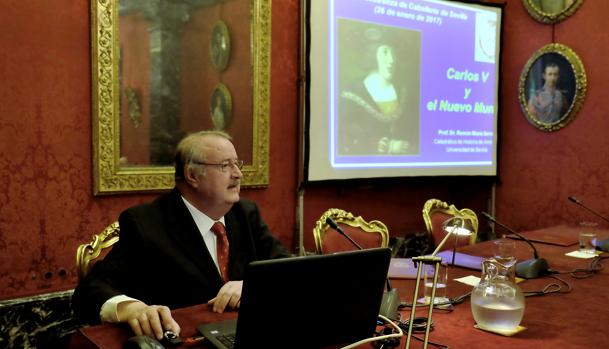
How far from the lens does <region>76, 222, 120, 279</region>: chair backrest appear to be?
1.93 metres

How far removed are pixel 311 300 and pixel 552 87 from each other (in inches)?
154

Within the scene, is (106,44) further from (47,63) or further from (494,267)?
(494,267)

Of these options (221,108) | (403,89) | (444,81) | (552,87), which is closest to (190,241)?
(221,108)

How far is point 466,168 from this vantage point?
15.1 ft

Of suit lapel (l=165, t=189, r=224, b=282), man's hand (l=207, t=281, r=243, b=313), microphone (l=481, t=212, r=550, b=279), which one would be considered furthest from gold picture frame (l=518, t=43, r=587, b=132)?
man's hand (l=207, t=281, r=243, b=313)

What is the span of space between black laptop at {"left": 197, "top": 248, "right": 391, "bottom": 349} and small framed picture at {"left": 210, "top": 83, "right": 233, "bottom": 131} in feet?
7.12

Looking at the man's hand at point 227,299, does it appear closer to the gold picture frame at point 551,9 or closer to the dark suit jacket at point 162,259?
the dark suit jacket at point 162,259

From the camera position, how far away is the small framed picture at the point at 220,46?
3.28m

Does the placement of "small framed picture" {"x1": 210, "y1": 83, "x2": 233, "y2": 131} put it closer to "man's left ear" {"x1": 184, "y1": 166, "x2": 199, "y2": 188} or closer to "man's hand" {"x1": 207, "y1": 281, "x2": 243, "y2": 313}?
"man's left ear" {"x1": 184, "y1": 166, "x2": 199, "y2": 188}

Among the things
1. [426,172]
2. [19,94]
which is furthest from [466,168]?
[19,94]

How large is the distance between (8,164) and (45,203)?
25 cm

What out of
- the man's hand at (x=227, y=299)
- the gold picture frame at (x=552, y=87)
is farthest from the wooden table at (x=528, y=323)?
the gold picture frame at (x=552, y=87)

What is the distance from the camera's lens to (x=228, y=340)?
130 centimetres

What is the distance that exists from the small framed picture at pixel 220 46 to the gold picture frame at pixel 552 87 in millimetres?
2604
